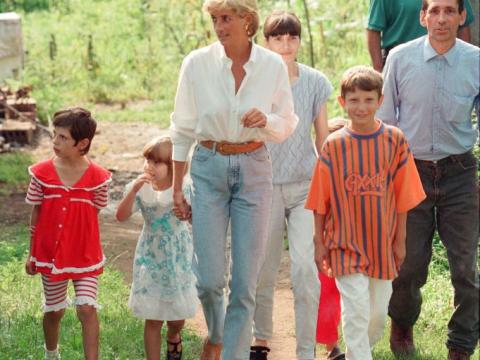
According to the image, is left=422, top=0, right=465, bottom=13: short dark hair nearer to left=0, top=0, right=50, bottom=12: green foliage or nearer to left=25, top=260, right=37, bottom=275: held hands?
left=25, top=260, right=37, bottom=275: held hands

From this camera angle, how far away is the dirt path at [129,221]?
7.29 m

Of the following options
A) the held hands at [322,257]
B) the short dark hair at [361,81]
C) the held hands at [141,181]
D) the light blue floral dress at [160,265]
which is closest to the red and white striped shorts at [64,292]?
the light blue floral dress at [160,265]

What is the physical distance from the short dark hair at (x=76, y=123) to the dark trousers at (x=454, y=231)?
184 centimetres

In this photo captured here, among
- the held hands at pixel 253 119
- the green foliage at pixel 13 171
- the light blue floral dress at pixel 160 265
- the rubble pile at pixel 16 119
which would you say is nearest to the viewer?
the held hands at pixel 253 119

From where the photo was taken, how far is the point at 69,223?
5.64 m

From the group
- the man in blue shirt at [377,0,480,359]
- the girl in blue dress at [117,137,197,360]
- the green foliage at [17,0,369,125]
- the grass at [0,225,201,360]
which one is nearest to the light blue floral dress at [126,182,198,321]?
the girl in blue dress at [117,137,197,360]

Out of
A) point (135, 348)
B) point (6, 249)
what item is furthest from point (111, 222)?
point (135, 348)

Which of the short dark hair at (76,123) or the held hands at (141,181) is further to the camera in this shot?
the held hands at (141,181)

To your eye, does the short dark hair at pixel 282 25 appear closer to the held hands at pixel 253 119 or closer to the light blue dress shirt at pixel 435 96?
the light blue dress shirt at pixel 435 96

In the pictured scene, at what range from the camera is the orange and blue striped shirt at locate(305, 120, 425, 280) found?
5.35 m

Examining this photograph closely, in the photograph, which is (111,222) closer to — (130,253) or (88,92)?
(130,253)

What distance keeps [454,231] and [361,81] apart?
1.14 m

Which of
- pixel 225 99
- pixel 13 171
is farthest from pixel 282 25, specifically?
pixel 13 171

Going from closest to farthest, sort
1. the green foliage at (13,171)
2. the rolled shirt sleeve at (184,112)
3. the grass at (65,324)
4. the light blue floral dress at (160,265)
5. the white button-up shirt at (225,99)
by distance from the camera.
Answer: the white button-up shirt at (225,99) < the rolled shirt sleeve at (184,112) < the light blue floral dress at (160,265) < the grass at (65,324) < the green foliage at (13,171)
